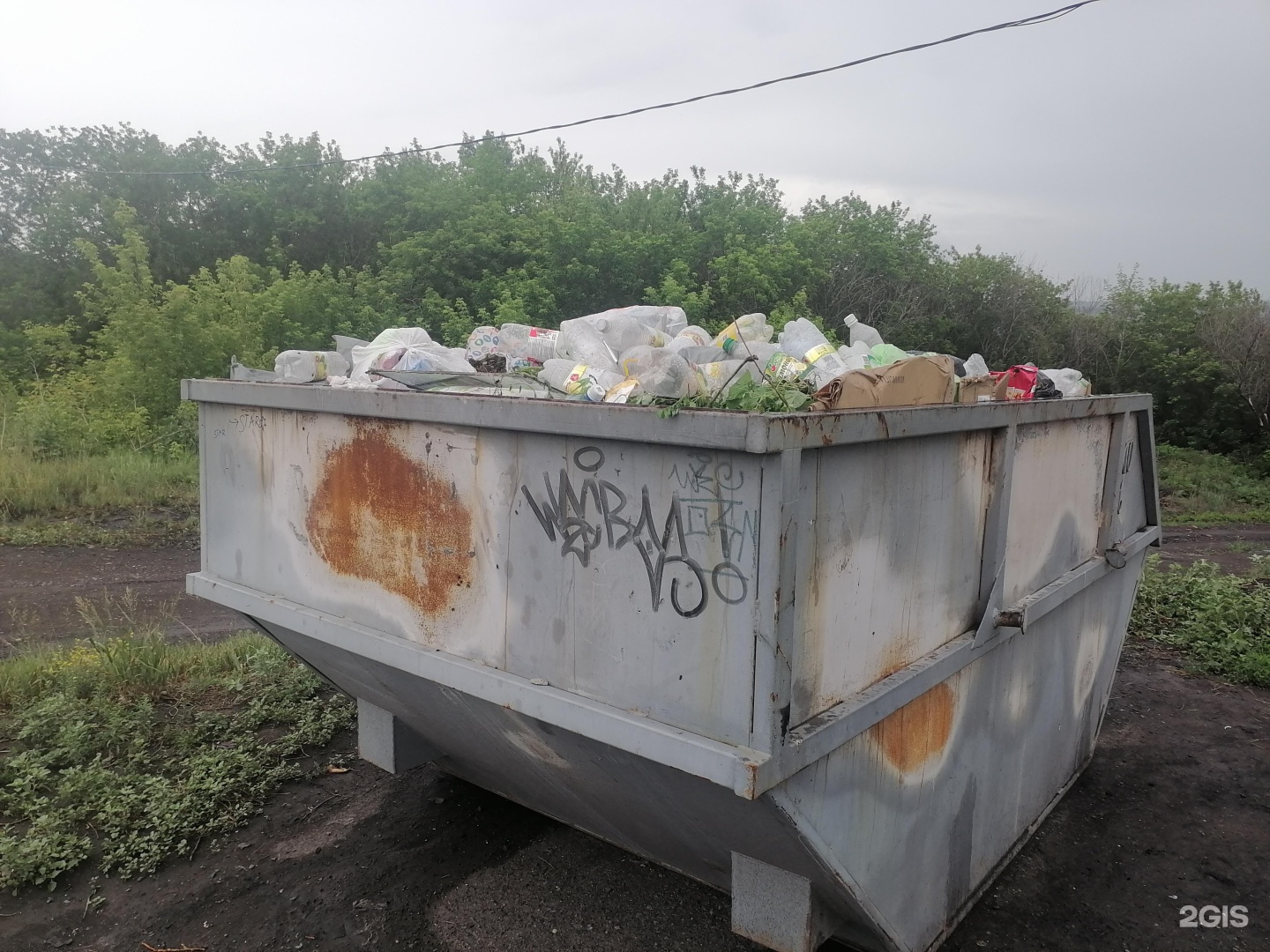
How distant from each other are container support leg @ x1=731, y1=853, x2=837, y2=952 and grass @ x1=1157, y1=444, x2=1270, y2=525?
1281 centimetres

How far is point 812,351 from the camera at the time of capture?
2771mm

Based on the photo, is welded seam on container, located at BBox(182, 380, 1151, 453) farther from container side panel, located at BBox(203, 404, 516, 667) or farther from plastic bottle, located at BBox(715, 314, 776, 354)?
plastic bottle, located at BBox(715, 314, 776, 354)

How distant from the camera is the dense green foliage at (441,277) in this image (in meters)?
11.9

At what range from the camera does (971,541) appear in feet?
8.11

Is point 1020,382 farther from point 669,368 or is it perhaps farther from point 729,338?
point 669,368

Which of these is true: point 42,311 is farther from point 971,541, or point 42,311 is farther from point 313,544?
point 971,541

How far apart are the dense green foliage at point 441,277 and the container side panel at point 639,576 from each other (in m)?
7.97

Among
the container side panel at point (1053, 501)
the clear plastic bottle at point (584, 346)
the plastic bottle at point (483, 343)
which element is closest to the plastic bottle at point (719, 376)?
the clear plastic bottle at point (584, 346)

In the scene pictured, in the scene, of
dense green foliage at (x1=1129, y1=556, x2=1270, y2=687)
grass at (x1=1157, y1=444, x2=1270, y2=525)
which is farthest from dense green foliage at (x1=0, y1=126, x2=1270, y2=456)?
dense green foliage at (x1=1129, y1=556, x2=1270, y2=687)

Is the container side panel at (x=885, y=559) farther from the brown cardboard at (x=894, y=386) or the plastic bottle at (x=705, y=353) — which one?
the plastic bottle at (x=705, y=353)

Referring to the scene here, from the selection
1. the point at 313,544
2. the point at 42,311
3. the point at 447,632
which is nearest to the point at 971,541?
the point at 447,632

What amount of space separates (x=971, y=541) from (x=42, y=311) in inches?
831

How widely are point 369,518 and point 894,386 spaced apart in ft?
4.82

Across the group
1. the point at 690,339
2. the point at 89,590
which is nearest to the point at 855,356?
the point at 690,339
